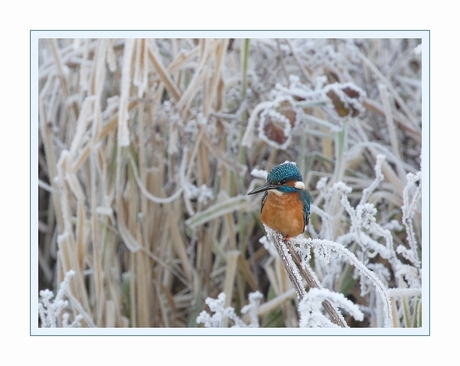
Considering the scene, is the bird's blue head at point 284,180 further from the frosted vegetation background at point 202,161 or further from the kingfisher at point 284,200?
the frosted vegetation background at point 202,161

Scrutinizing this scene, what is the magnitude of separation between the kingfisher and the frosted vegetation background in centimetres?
19

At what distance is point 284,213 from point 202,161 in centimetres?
33

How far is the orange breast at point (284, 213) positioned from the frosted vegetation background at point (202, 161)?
0.63 ft

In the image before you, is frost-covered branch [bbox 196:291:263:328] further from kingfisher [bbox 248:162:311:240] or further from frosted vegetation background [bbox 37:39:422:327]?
kingfisher [bbox 248:162:311:240]

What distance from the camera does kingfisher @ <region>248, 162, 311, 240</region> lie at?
86 cm

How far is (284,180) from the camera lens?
0.86 meters

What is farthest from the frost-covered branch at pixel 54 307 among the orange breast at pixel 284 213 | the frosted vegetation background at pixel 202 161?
the orange breast at pixel 284 213

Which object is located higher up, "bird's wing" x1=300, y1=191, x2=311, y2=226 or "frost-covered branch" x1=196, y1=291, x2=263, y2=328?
"bird's wing" x1=300, y1=191, x2=311, y2=226

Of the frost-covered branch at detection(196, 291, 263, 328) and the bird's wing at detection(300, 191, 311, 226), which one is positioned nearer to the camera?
the bird's wing at detection(300, 191, 311, 226)

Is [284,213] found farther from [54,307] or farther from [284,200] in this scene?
[54,307]

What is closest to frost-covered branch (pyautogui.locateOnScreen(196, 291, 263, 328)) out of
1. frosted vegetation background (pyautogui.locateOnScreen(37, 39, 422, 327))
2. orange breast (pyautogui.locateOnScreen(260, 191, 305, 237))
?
frosted vegetation background (pyautogui.locateOnScreen(37, 39, 422, 327))

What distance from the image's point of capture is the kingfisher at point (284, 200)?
862 millimetres

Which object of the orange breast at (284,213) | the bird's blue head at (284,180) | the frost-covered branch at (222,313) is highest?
the bird's blue head at (284,180)
